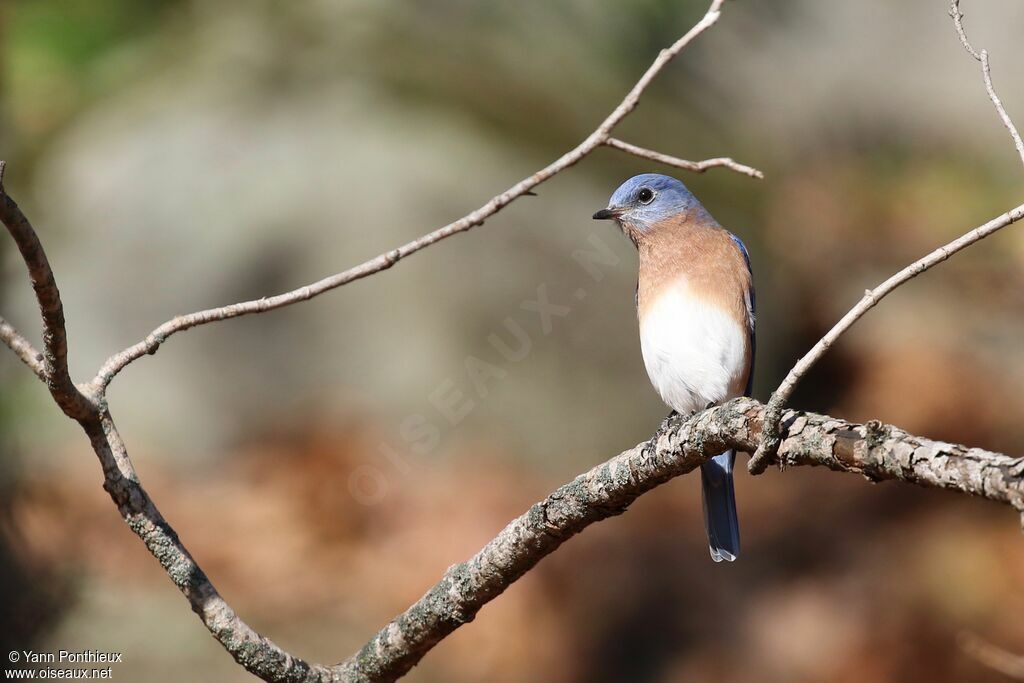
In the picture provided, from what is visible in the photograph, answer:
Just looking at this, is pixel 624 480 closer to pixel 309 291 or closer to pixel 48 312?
pixel 309 291

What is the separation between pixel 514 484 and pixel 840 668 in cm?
237

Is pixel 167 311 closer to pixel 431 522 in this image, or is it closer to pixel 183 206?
pixel 183 206

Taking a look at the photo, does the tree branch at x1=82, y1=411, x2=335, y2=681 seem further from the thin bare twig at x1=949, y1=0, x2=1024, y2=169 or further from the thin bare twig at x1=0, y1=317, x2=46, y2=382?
the thin bare twig at x1=949, y1=0, x2=1024, y2=169

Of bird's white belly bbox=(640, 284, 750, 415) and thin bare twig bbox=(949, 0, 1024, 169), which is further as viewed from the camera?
bird's white belly bbox=(640, 284, 750, 415)

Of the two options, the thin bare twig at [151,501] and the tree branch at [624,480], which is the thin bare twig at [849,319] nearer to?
the tree branch at [624,480]

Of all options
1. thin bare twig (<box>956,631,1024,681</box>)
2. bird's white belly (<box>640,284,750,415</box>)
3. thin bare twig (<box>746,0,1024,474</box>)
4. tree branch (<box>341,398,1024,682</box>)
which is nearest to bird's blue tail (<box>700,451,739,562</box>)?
bird's white belly (<box>640,284,750,415</box>)

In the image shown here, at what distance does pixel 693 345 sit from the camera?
381 cm

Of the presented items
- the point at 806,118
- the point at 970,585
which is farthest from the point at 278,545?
the point at 806,118

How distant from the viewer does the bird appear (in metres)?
3.83

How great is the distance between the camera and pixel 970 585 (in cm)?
687

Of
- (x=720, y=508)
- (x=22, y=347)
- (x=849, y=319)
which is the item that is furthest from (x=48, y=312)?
(x=720, y=508)

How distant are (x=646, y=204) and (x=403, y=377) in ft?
8.32

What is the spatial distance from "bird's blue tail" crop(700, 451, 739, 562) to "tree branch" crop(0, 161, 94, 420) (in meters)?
2.52

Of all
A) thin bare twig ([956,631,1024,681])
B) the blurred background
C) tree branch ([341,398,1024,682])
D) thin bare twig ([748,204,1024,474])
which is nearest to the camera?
tree branch ([341,398,1024,682])
